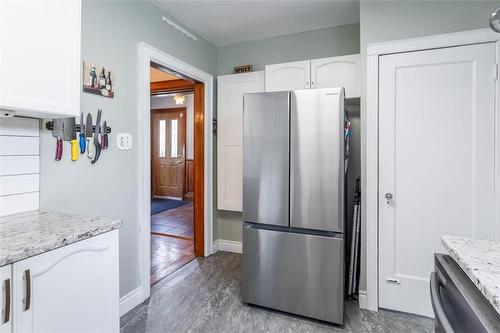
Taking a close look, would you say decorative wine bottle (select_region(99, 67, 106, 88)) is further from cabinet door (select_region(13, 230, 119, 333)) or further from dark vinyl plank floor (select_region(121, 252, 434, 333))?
dark vinyl plank floor (select_region(121, 252, 434, 333))

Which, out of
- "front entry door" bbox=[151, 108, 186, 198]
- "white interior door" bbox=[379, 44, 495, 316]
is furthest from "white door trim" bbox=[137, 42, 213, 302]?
"front entry door" bbox=[151, 108, 186, 198]

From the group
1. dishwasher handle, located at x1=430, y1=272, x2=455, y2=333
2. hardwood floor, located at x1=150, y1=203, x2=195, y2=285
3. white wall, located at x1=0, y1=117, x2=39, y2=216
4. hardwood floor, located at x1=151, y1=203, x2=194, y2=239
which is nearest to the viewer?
dishwasher handle, located at x1=430, y1=272, x2=455, y2=333

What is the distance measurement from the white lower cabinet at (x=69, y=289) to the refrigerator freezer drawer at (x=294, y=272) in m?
1.05

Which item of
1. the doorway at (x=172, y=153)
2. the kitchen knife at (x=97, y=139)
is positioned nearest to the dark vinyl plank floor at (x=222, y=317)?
the kitchen knife at (x=97, y=139)

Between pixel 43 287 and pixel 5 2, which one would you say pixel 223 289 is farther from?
pixel 5 2

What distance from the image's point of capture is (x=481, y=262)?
70cm

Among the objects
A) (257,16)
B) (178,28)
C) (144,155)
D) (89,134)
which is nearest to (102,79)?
(89,134)

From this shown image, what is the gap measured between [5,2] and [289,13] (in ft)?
6.88

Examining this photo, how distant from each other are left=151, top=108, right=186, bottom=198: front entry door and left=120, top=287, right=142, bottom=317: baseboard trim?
4.60m

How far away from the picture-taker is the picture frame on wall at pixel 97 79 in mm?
1728

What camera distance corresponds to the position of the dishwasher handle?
657 millimetres

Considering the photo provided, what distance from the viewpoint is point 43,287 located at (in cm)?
99

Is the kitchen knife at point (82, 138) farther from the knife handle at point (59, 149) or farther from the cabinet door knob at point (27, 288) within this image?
the cabinet door knob at point (27, 288)

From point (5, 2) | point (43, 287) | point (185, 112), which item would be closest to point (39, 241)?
point (43, 287)
